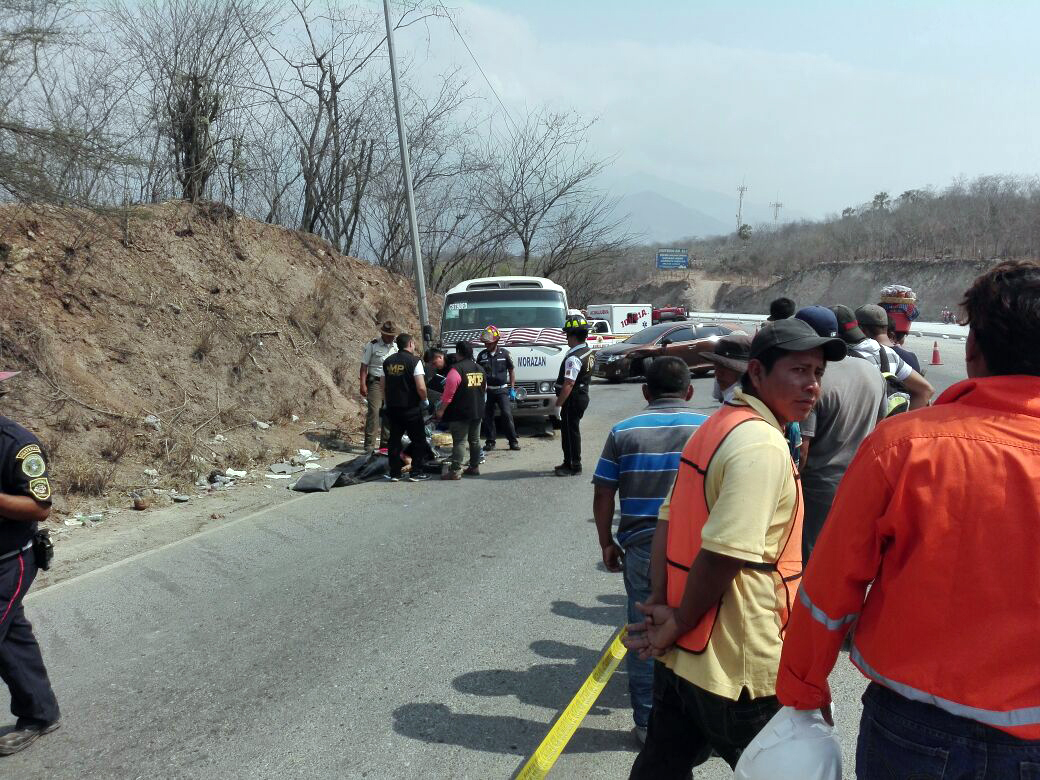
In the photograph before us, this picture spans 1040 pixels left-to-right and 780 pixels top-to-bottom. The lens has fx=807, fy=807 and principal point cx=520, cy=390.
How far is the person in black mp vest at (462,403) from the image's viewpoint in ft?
33.4

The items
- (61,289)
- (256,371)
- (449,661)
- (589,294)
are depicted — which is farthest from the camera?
(589,294)

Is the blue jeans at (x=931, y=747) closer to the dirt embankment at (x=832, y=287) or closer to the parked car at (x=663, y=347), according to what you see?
the parked car at (x=663, y=347)

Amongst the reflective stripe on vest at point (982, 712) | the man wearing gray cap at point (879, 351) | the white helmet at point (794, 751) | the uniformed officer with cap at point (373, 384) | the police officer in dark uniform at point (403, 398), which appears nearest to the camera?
the reflective stripe on vest at point (982, 712)

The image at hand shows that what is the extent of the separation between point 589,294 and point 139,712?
4218 centimetres

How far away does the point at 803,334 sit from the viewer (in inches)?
99.4

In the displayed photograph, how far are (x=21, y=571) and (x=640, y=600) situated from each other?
2894 mm

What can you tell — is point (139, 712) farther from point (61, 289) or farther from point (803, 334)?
point (61, 289)

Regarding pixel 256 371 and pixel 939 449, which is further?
pixel 256 371

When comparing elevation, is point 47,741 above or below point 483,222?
below

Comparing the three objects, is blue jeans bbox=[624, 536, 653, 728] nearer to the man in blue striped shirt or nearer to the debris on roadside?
the man in blue striped shirt

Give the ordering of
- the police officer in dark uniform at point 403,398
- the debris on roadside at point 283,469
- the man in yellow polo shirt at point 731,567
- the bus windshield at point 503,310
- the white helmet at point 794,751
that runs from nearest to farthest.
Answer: the white helmet at point 794,751 < the man in yellow polo shirt at point 731,567 < the police officer in dark uniform at point 403,398 < the debris on roadside at point 283,469 < the bus windshield at point 503,310

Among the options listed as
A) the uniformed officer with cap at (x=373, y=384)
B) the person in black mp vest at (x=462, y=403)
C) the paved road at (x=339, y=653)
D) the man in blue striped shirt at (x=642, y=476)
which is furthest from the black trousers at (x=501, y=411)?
the man in blue striped shirt at (x=642, y=476)

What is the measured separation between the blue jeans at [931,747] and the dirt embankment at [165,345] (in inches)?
341

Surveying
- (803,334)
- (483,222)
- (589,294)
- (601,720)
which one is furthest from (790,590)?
(589,294)
